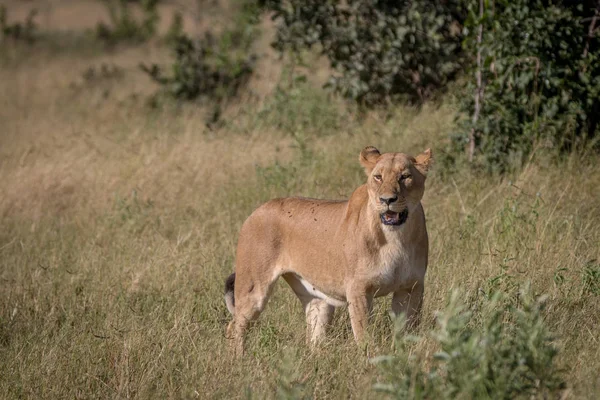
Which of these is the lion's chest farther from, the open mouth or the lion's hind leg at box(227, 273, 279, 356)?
the lion's hind leg at box(227, 273, 279, 356)

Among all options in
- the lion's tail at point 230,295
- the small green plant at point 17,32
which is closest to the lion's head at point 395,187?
the lion's tail at point 230,295

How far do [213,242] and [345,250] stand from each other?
2.22 metres

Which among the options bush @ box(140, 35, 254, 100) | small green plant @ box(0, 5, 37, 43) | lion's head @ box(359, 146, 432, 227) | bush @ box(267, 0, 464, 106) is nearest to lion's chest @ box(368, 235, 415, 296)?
lion's head @ box(359, 146, 432, 227)

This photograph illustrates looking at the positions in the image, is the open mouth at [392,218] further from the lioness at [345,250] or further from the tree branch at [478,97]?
the tree branch at [478,97]

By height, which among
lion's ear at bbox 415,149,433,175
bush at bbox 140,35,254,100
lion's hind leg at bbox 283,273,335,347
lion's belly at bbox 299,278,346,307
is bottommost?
bush at bbox 140,35,254,100

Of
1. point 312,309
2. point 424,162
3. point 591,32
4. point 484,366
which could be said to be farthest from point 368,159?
point 591,32

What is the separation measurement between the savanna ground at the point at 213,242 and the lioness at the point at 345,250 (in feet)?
0.56

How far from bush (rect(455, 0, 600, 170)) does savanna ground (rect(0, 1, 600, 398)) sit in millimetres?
289

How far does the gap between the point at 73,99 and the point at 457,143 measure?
27.7 feet

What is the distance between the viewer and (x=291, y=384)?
4.20m

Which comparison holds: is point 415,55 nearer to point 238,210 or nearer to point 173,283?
point 238,210

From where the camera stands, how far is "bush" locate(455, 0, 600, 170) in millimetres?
7402

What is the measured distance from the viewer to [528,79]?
743 cm

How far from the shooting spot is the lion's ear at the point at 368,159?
477cm
